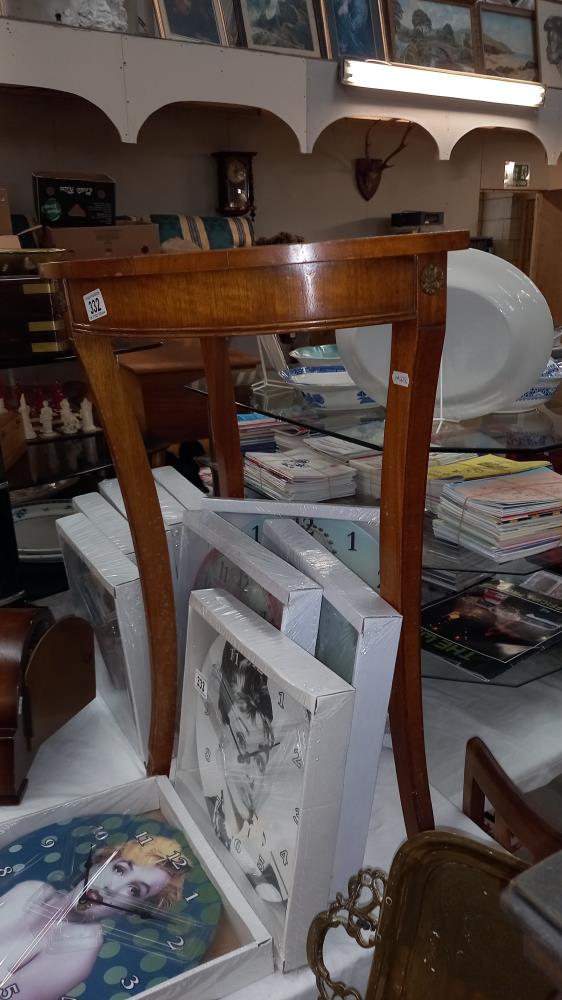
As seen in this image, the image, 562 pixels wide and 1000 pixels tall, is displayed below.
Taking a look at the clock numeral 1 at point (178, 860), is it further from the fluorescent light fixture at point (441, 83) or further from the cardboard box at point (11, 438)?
the fluorescent light fixture at point (441, 83)

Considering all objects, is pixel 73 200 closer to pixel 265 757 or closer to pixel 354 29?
pixel 354 29

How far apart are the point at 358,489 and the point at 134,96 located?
216 centimetres

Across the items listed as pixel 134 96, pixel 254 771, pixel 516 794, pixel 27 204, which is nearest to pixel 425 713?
pixel 516 794

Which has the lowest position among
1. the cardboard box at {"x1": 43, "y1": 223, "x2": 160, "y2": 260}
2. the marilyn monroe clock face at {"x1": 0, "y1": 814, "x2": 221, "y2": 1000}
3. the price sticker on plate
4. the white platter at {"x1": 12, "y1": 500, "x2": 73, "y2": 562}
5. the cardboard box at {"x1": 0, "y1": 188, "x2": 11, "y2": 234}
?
the white platter at {"x1": 12, "y1": 500, "x2": 73, "y2": 562}

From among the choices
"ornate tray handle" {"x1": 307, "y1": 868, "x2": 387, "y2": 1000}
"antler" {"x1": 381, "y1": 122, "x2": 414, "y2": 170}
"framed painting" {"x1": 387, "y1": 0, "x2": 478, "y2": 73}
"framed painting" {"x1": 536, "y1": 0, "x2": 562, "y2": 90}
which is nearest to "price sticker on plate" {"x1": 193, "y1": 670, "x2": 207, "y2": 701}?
"ornate tray handle" {"x1": 307, "y1": 868, "x2": 387, "y2": 1000}

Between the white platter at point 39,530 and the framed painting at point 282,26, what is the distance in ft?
6.91

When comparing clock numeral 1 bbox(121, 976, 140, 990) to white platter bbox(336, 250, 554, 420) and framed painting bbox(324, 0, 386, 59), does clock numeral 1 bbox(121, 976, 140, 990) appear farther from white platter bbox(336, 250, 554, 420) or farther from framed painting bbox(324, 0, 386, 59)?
framed painting bbox(324, 0, 386, 59)

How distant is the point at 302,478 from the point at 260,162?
316 centimetres

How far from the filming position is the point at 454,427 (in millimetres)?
1097

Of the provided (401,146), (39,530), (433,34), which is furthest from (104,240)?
(401,146)

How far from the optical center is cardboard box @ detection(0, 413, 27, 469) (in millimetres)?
1871

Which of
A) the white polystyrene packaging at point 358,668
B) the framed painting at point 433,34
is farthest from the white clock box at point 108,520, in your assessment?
the framed painting at point 433,34

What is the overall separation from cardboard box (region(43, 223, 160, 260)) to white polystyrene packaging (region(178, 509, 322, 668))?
4.58 ft

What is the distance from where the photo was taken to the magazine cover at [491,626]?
108cm
